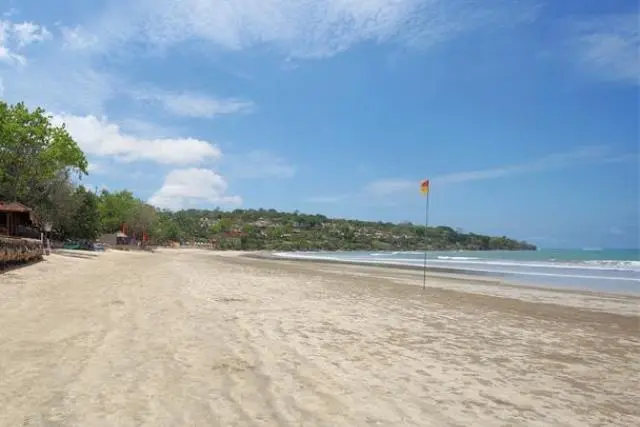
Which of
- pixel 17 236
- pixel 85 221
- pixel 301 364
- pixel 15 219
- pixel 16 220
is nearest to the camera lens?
Answer: pixel 301 364

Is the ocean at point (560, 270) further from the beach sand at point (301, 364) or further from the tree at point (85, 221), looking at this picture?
the tree at point (85, 221)

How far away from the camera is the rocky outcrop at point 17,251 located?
17016 mm

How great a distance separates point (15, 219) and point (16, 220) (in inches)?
5.7

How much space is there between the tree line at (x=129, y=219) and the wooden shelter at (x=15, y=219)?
3.00 meters

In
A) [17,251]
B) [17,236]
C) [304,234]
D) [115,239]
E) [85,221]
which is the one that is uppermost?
[304,234]

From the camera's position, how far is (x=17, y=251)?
61.3 feet

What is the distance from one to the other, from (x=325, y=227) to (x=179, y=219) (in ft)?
167

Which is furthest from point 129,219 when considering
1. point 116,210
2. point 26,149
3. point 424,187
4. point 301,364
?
point 301,364

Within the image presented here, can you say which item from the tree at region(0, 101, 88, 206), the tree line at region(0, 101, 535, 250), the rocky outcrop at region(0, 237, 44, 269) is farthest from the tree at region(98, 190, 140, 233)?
the rocky outcrop at region(0, 237, 44, 269)

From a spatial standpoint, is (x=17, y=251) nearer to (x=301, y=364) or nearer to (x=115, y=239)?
(x=301, y=364)

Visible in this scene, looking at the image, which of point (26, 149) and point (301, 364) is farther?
point (26, 149)

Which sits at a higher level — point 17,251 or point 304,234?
point 304,234

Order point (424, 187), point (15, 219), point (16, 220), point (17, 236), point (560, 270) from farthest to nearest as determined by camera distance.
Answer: point (560, 270)
point (16, 220)
point (15, 219)
point (17, 236)
point (424, 187)

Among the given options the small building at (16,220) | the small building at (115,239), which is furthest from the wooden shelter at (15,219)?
the small building at (115,239)
